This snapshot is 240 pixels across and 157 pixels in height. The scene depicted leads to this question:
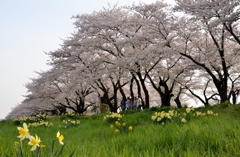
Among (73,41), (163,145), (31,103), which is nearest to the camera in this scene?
(163,145)

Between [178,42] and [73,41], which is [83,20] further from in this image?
[178,42]

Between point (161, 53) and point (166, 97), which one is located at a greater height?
point (161, 53)

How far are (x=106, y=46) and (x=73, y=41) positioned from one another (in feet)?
9.47

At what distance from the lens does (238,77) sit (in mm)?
24219

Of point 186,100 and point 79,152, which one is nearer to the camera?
point 79,152

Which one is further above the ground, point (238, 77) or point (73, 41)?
point (73, 41)

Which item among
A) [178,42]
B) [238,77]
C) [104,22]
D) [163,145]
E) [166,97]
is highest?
[104,22]

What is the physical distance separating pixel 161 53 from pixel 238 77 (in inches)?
426

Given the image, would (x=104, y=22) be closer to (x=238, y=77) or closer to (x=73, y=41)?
(x=73, y=41)

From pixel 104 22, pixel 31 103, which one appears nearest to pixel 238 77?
pixel 104 22

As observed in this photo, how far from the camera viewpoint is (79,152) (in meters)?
2.65

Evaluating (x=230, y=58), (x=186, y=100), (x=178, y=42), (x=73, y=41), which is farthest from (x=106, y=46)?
(x=186, y=100)

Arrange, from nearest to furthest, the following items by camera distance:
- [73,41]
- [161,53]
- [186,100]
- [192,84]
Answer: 1. [161,53]
2. [73,41]
3. [192,84]
4. [186,100]

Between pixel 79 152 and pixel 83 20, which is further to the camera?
pixel 83 20
